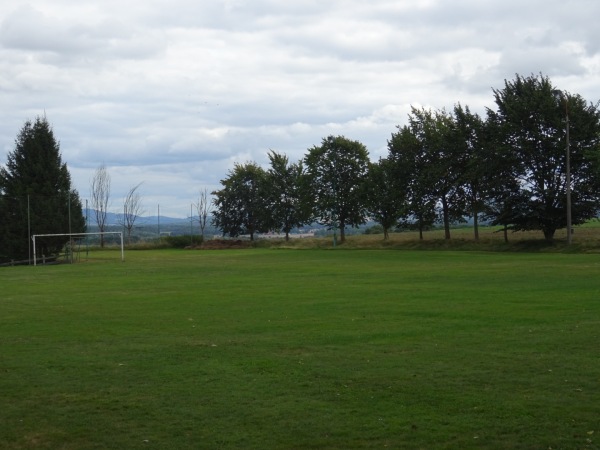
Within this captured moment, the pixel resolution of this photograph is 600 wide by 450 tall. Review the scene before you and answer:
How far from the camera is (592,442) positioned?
6.78 metres

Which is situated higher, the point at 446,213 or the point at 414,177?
the point at 414,177

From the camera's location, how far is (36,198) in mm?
53875

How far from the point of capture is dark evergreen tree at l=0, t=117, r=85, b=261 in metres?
53.0

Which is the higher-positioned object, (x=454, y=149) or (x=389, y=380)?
(x=454, y=149)

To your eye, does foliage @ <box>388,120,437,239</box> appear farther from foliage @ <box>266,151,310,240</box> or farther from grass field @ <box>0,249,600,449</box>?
grass field @ <box>0,249,600,449</box>

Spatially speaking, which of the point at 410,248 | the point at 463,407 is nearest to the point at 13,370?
the point at 463,407

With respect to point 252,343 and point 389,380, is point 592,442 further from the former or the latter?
point 252,343

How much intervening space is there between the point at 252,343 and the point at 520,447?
22.5 ft

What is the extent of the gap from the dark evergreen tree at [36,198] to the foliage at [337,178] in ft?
91.7

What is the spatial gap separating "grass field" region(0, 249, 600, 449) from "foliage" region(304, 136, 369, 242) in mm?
57192

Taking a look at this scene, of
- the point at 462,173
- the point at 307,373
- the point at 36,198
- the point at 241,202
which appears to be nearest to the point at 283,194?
the point at 241,202

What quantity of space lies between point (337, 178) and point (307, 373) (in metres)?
69.0

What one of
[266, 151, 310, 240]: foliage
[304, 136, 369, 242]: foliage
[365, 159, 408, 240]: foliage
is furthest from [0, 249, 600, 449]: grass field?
[266, 151, 310, 240]: foliage

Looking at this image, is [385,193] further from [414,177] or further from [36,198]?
[36,198]
